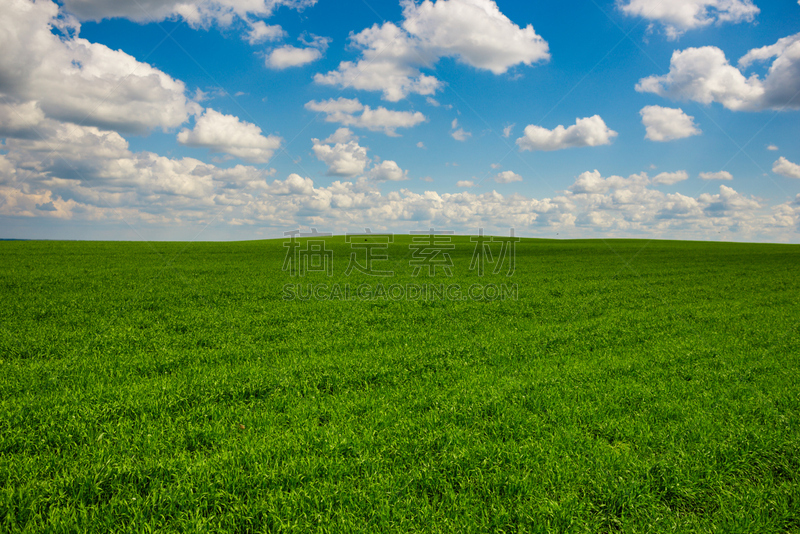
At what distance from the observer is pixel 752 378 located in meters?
7.57

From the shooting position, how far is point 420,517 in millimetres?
3795

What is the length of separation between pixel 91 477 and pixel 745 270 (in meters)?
40.1

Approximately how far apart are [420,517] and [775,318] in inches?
622

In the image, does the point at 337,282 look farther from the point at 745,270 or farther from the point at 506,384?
the point at 745,270

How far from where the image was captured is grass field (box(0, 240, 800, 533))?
3887mm

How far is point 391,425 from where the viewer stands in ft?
17.8

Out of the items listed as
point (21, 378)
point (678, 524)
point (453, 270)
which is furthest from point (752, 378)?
point (453, 270)

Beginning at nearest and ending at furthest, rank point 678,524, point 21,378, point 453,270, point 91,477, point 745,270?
point 678,524 → point 91,477 → point 21,378 → point 453,270 → point 745,270

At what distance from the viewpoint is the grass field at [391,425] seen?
3.89 meters

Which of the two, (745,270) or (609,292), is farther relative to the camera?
(745,270)

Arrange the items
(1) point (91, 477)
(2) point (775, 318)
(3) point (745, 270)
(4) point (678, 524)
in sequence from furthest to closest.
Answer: (3) point (745, 270)
(2) point (775, 318)
(1) point (91, 477)
(4) point (678, 524)

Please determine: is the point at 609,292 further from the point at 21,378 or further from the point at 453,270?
the point at 21,378

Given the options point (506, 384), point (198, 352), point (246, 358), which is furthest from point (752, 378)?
point (198, 352)

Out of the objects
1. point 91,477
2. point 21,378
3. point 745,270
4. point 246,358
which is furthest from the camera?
point 745,270
